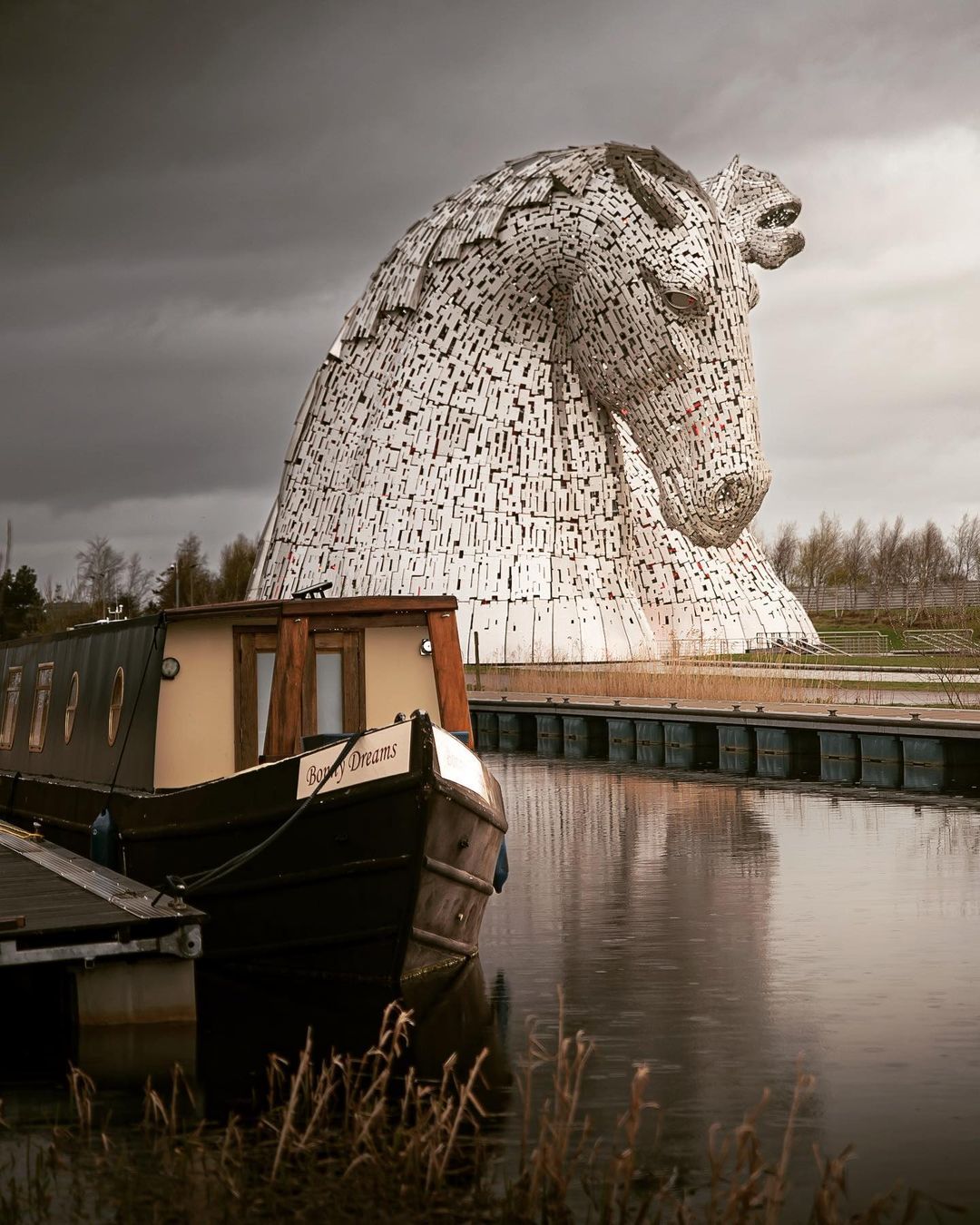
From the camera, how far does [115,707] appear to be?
42.9ft

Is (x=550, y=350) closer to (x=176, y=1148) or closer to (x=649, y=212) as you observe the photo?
(x=649, y=212)

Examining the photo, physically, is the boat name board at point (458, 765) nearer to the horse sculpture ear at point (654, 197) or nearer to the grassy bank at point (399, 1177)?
the grassy bank at point (399, 1177)

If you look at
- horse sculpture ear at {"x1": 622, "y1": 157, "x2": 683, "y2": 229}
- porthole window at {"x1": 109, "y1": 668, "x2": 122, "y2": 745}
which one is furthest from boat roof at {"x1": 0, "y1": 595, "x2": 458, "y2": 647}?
horse sculpture ear at {"x1": 622, "y1": 157, "x2": 683, "y2": 229}

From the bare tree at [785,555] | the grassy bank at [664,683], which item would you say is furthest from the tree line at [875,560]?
the grassy bank at [664,683]

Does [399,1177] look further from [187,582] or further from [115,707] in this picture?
[187,582]

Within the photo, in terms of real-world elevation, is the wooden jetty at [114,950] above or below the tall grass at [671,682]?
below

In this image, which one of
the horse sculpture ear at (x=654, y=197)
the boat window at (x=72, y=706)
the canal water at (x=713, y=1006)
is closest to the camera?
the canal water at (x=713, y=1006)

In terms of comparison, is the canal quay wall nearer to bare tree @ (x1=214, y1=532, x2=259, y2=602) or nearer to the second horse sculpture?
the second horse sculpture

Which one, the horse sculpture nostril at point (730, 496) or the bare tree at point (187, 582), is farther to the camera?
the bare tree at point (187, 582)

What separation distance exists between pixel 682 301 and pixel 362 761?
2960 cm

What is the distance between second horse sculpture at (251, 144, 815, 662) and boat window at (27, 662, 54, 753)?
24.6 meters

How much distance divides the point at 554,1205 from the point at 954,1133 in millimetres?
2603

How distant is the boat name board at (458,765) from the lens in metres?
10.1

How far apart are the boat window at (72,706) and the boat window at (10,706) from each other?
2.32 meters
